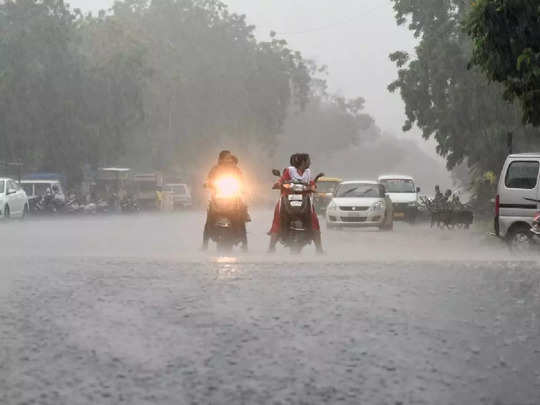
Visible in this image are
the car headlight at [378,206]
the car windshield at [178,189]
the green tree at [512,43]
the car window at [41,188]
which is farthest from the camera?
the car windshield at [178,189]

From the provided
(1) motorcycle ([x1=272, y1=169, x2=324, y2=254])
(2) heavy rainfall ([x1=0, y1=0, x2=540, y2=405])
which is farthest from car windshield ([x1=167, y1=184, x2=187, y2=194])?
(1) motorcycle ([x1=272, y1=169, x2=324, y2=254])

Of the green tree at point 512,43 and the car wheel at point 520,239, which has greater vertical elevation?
the green tree at point 512,43

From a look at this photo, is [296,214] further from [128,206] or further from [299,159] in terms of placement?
[128,206]

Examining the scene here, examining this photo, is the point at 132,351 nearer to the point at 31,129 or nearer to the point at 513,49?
the point at 513,49

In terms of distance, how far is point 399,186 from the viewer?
138 ft

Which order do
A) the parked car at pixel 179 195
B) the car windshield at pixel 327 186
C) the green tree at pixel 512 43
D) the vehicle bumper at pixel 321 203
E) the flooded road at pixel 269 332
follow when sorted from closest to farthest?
the flooded road at pixel 269 332
the green tree at pixel 512 43
the vehicle bumper at pixel 321 203
the car windshield at pixel 327 186
the parked car at pixel 179 195

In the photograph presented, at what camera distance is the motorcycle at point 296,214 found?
18719 mm

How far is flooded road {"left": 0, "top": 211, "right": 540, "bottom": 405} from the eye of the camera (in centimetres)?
731

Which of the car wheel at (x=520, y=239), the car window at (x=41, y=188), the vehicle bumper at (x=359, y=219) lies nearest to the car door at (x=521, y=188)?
the car wheel at (x=520, y=239)

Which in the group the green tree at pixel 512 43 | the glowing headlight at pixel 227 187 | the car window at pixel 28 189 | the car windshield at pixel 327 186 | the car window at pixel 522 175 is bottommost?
the car window at pixel 28 189

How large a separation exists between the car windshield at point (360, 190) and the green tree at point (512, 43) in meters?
14.0

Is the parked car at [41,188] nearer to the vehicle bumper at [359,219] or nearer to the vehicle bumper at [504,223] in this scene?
Result: the vehicle bumper at [359,219]

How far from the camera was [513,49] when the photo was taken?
1898cm

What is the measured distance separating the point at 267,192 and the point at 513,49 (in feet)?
318
